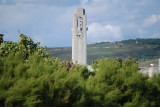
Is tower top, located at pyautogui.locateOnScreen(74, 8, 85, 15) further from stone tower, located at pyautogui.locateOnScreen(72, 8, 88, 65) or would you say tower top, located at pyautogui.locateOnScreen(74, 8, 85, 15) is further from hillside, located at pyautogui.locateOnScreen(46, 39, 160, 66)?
hillside, located at pyautogui.locateOnScreen(46, 39, 160, 66)

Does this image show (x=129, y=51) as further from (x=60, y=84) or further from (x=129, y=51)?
(x=60, y=84)

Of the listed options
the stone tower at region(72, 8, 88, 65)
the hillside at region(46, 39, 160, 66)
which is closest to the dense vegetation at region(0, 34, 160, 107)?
the stone tower at region(72, 8, 88, 65)

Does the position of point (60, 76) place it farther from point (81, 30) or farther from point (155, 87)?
point (81, 30)

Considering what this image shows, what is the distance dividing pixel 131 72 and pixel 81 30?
103 feet

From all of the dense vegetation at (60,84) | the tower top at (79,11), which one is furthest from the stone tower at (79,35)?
the dense vegetation at (60,84)

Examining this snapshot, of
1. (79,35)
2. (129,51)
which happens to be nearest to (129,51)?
(129,51)

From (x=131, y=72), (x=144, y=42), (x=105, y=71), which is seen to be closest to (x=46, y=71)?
(x=105, y=71)

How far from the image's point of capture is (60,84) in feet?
38.8

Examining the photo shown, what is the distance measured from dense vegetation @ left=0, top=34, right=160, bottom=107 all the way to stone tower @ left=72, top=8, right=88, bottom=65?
3084cm

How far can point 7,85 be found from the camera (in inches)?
398

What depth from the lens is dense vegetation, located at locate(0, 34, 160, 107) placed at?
10281 mm

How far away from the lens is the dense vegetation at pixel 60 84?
10.3 metres

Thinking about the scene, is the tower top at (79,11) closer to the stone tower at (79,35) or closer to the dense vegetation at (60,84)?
the stone tower at (79,35)

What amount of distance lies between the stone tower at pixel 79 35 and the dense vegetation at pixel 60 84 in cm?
3084
